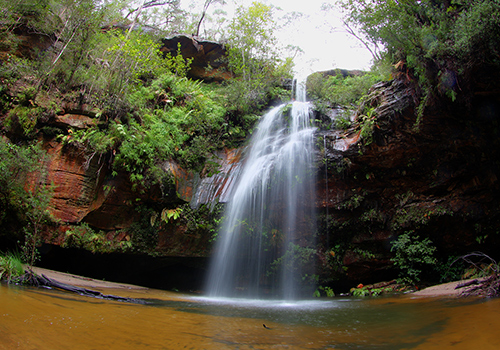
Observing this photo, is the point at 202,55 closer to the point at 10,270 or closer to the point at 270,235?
the point at 270,235

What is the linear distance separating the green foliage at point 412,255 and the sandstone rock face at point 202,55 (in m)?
13.3

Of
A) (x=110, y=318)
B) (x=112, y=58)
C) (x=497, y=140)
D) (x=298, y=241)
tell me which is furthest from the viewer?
(x=112, y=58)

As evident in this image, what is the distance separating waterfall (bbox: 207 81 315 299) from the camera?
9688 mm

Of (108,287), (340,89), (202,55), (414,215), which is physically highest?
(202,55)

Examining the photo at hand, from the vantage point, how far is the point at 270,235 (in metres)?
9.98

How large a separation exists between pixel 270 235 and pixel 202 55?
13.2 m

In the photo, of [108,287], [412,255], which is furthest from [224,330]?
[412,255]

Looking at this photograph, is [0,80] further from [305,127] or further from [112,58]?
[305,127]

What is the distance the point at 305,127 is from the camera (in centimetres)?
1233

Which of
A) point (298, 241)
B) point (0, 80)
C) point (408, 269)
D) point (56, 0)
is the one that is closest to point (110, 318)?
point (298, 241)

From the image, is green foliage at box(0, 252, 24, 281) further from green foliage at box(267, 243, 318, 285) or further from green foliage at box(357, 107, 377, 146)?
green foliage at box(357, 107, 377, 146)

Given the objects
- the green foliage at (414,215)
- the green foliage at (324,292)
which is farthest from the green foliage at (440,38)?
the green foliage at (324,292)

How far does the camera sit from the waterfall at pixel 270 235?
9.69 meters

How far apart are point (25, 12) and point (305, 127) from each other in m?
12.3
